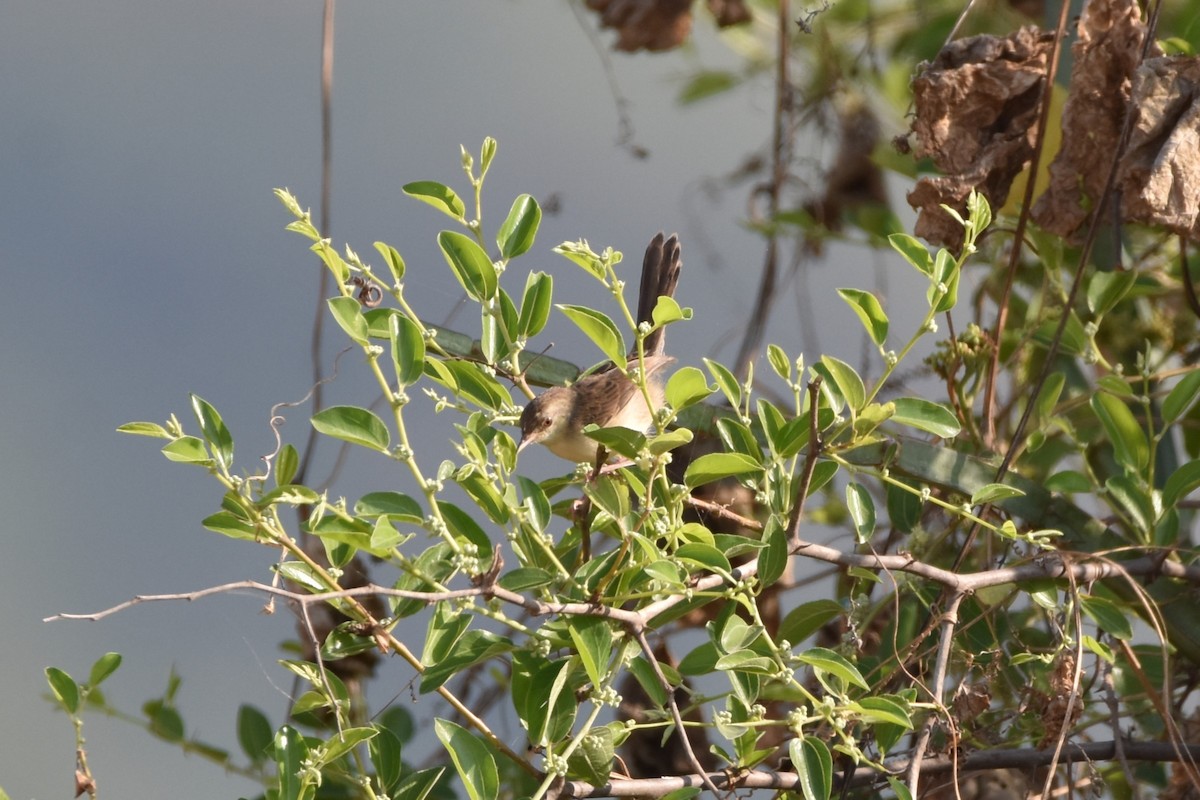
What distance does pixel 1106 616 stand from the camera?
6.07ft

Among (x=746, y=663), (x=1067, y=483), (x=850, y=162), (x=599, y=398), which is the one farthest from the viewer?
(x=850, y=162)

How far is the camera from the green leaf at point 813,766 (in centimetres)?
146

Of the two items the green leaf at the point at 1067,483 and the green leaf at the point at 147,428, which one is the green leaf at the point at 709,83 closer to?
the green leaf at the point at 1067,483

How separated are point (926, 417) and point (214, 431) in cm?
88

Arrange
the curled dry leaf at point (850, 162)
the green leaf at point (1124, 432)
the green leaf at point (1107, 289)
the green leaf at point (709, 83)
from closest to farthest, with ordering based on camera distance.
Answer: the green leaf at point (1124, 432) < the green leaf at point (1107, 289) < the curled dry leaf at point (850, 162) < the green leaf at point (709, 83)

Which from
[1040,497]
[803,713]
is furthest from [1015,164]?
[803,713]

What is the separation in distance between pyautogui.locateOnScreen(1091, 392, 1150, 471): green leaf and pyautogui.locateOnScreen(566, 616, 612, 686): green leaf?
1017 mm

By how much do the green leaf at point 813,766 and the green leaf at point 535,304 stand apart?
610 millimetres

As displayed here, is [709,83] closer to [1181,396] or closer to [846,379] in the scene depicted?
[1181,396]

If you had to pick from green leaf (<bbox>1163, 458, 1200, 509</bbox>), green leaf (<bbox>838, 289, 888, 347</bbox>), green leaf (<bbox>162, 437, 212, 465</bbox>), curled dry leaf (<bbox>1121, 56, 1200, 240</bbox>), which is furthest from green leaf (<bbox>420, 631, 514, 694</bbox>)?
curled dry leaf (<bbox>1121, 56, 1200, 240</bbox>)

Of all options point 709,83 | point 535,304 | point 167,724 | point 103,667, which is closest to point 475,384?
point 535,304

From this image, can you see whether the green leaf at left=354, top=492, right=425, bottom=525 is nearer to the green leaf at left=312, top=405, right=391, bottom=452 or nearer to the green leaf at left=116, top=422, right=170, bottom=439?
the green leaf at left=312, top=405, right=391, bottom=452

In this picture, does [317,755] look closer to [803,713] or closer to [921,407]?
[803,713]

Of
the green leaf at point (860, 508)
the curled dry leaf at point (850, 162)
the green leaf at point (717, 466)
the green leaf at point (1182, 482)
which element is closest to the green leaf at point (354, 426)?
the green leaf at point (717, 466)
